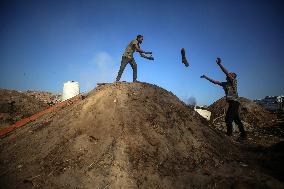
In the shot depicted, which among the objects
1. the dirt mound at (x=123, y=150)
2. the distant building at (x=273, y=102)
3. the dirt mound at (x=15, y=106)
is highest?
the distant building at (x=273, y=102)

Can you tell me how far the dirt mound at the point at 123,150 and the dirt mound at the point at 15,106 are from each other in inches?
203

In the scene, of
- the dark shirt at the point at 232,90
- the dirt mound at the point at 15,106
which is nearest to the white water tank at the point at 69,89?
the dirt mound at the point at 15,106

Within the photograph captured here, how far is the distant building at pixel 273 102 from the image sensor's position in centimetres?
1497

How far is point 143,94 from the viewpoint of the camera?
619 centimetres

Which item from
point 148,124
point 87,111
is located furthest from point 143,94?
point 87,111

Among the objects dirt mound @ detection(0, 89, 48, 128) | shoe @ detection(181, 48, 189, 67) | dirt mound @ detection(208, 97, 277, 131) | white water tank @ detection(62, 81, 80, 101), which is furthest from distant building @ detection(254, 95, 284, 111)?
dirt mound @ detection(0, 89, 48, 128)

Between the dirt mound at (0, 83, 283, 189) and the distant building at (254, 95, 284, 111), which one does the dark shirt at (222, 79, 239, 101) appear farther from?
the distant building at (254, 95, 284, 111)

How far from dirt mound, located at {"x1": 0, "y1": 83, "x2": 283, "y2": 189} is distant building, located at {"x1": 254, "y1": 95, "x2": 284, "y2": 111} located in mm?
11251

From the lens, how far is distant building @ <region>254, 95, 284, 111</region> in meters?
15.0

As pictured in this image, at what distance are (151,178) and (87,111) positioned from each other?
2416mm

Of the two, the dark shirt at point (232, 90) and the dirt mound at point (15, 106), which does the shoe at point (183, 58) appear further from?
the dirt mound at point (15, 106)

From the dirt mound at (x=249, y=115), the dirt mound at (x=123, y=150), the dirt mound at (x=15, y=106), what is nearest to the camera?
the dirt mound at (x=123, y=150)

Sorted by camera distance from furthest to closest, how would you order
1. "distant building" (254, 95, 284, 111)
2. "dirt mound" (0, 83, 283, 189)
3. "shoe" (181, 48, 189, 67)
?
"distant building" (254, 95, 284, 111) < "shoe" (181, 48, 189, 67) < "dirt mound" (0, 83, 283, 189)

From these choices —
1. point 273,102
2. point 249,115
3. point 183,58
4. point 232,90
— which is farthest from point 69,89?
point 273,102
